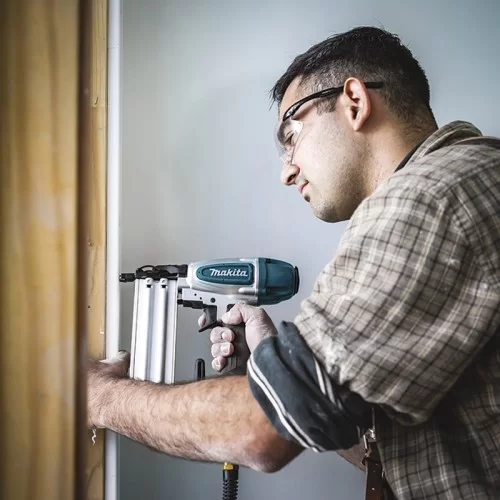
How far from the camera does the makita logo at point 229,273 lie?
127cm

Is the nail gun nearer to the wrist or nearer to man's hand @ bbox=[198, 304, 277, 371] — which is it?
man's hand @ bbox=[198, 304, 277, 371]

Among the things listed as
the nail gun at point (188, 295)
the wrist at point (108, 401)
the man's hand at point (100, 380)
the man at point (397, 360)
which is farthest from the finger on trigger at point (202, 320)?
the man at point (397, 360)

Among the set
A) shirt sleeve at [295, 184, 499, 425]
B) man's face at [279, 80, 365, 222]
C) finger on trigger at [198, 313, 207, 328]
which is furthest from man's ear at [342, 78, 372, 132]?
finger on trigger at [198, 313, 207, 328]


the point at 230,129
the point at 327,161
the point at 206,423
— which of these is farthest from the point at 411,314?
the point at 230,129

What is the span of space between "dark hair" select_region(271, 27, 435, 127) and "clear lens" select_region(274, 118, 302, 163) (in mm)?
76

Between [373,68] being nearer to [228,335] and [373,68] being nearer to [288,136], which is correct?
[288,136]

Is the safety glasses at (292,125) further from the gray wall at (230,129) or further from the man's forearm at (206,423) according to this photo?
the man's forearm at (206,423)

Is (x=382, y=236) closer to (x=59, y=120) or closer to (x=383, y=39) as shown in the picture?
(x=59, y=120)

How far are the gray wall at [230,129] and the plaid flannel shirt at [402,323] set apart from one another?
0.81m

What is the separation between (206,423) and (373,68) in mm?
773

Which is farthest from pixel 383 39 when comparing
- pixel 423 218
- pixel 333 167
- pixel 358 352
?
pixel 358 352

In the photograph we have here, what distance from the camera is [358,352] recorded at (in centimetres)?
59

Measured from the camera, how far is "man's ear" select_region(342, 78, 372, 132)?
967 millimetres

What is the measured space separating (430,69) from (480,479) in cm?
121
